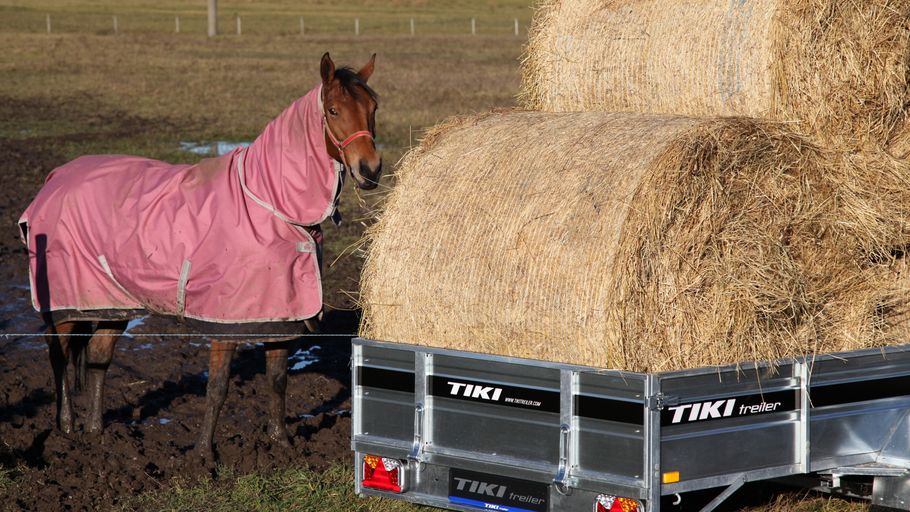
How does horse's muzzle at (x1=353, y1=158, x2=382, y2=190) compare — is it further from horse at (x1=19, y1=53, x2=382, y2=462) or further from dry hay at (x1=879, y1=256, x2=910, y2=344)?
dry hay at (x1=879, y1=256, x2=910, y2=344)

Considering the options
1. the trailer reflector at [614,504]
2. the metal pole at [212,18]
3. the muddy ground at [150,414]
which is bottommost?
the muddy ground at [150,414]

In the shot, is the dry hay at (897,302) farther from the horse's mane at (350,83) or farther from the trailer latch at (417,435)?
the horse's mane at (350,83)

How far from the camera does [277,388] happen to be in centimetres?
671

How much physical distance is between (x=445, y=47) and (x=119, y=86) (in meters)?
14.9

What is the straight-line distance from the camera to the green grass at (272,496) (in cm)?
569

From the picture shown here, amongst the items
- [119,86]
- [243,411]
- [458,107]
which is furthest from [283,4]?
[243,411]

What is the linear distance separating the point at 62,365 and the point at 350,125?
7.75 feet

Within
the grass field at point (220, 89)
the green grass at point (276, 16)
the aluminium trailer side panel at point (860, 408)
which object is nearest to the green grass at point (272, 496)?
the grass field at point (220, 89)

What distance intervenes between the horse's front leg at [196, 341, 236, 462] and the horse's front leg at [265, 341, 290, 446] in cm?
23

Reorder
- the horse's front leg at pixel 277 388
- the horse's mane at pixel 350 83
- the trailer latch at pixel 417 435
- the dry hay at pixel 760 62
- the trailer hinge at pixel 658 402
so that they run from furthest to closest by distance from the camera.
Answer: the horse's front leg at pixel 277 388 < the horse's mane at pixel 350 83 < the dry hay at pixel 760 62 < the trailer latch at pixel 417 435 < the trailer hinge at pixel 658 402

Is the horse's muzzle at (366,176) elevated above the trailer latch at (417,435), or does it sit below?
above

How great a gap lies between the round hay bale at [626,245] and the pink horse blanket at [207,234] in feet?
2.69

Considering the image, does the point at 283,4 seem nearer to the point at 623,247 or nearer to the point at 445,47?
the point at 445,47

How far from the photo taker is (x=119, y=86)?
25.3 meters
